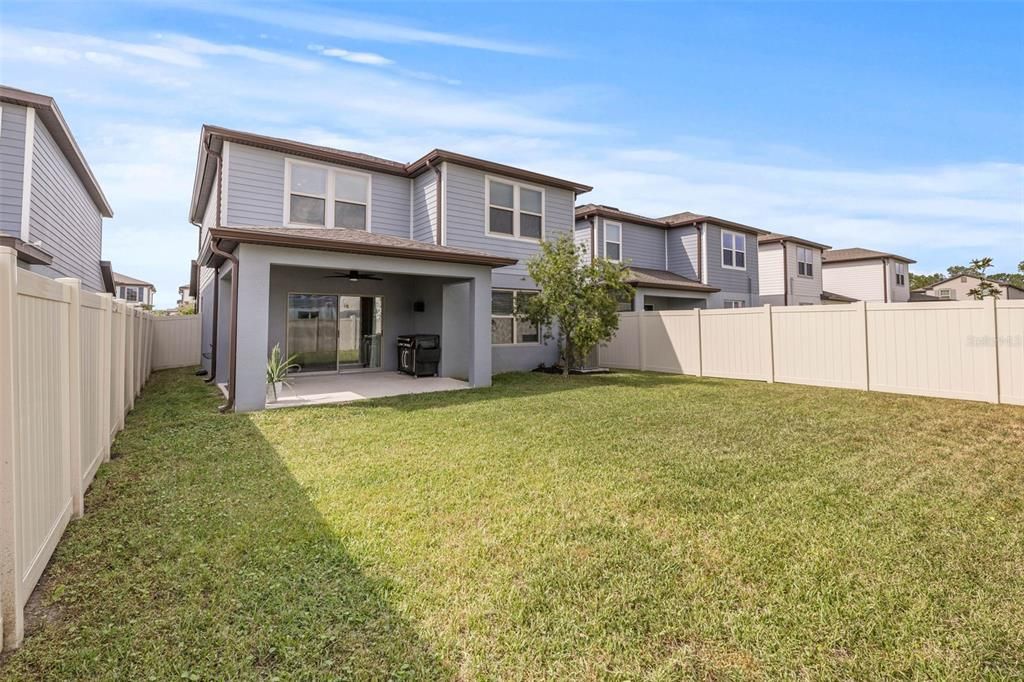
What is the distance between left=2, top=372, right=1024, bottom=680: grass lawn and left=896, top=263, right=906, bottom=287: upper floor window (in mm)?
29592

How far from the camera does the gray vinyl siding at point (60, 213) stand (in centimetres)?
937

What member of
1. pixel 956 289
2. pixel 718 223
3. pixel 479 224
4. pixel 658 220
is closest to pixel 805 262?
pixel 718 223

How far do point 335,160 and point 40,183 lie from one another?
5878 mm

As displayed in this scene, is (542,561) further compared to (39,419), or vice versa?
(542,561)

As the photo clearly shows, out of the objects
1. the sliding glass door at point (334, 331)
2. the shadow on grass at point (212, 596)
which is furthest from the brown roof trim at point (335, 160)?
the shadow on grass at point (212, 596)

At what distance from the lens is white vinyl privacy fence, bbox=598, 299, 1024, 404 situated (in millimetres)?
7785

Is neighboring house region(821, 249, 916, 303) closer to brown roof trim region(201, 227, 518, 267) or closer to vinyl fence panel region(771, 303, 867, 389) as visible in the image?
vinyl fence panel region(771, 303, 867, 389)

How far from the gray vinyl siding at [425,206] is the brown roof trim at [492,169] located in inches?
10.4

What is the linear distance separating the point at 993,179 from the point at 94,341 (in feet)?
80.7

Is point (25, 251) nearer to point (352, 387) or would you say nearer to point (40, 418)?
point (352, 387)

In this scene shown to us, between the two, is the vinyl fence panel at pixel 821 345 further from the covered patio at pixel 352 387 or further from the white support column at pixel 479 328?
the covered patio at pixel 352 387

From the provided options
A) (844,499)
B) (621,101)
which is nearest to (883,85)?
(621,101)

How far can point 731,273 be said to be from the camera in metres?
19.1

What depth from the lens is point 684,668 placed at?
192 centimetres
